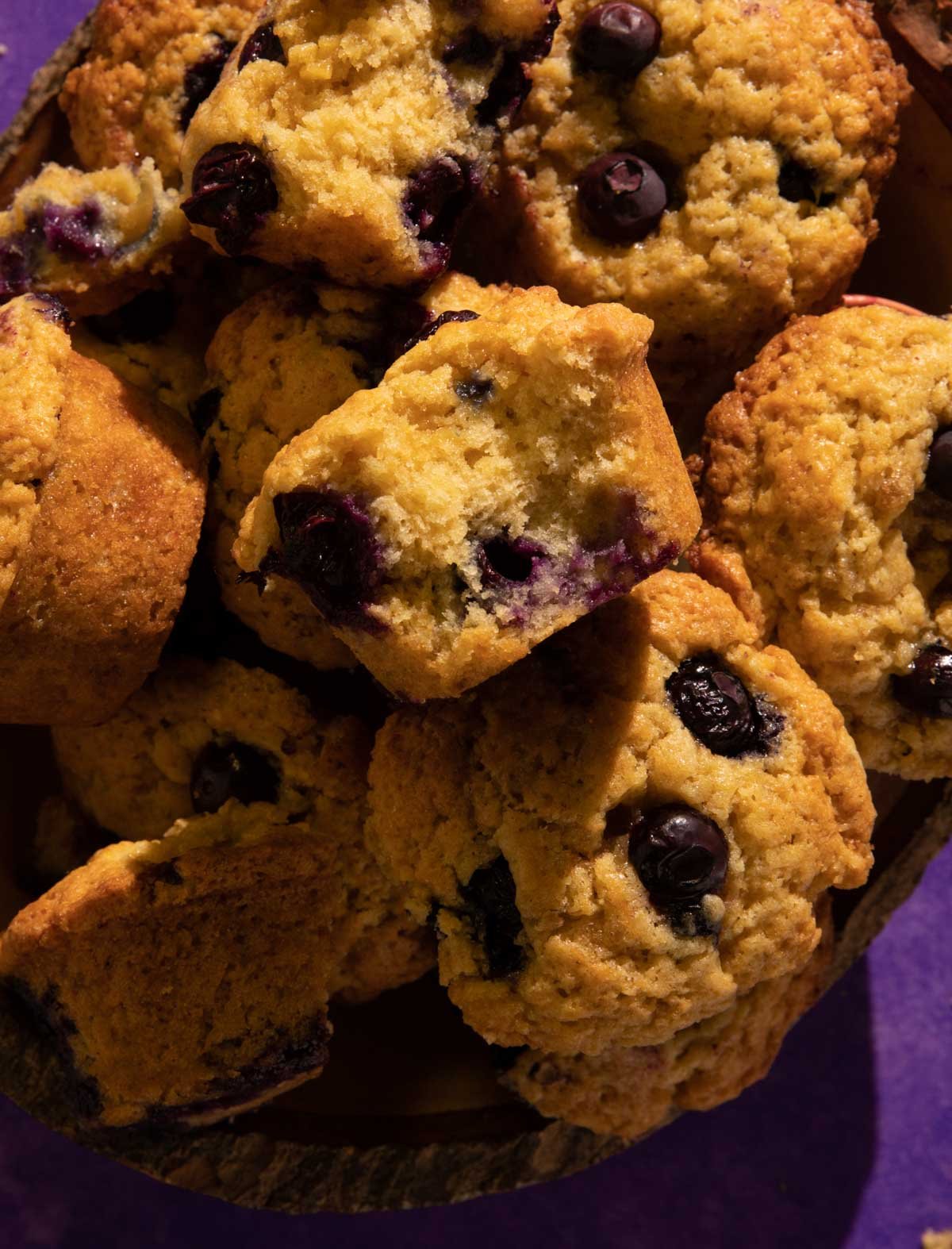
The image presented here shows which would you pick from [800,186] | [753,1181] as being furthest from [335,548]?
[753,1181]

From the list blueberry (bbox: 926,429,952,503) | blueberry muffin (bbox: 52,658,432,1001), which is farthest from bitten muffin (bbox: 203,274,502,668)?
blueberry (bbox: 926,429,952,503)

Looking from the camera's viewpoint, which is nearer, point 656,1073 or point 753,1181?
point 656,1073

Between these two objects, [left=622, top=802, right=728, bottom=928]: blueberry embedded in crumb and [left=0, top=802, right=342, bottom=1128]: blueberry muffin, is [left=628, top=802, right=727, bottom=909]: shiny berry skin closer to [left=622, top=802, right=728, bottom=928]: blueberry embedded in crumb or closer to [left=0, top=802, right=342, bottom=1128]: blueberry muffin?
[left=622, top=802, right=728, bottom=928]: blueberry embedded in crumb

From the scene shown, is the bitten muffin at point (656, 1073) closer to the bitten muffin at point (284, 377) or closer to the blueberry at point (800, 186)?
the bitten muffin at point (284, 377)

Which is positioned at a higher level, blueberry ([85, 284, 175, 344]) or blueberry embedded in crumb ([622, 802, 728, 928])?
blueberry ([85, 284, 175, 344])

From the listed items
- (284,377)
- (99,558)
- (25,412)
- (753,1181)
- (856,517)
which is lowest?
(753,1181)

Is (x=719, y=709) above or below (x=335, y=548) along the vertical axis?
below

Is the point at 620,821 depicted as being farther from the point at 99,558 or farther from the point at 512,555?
the point at 99,558
